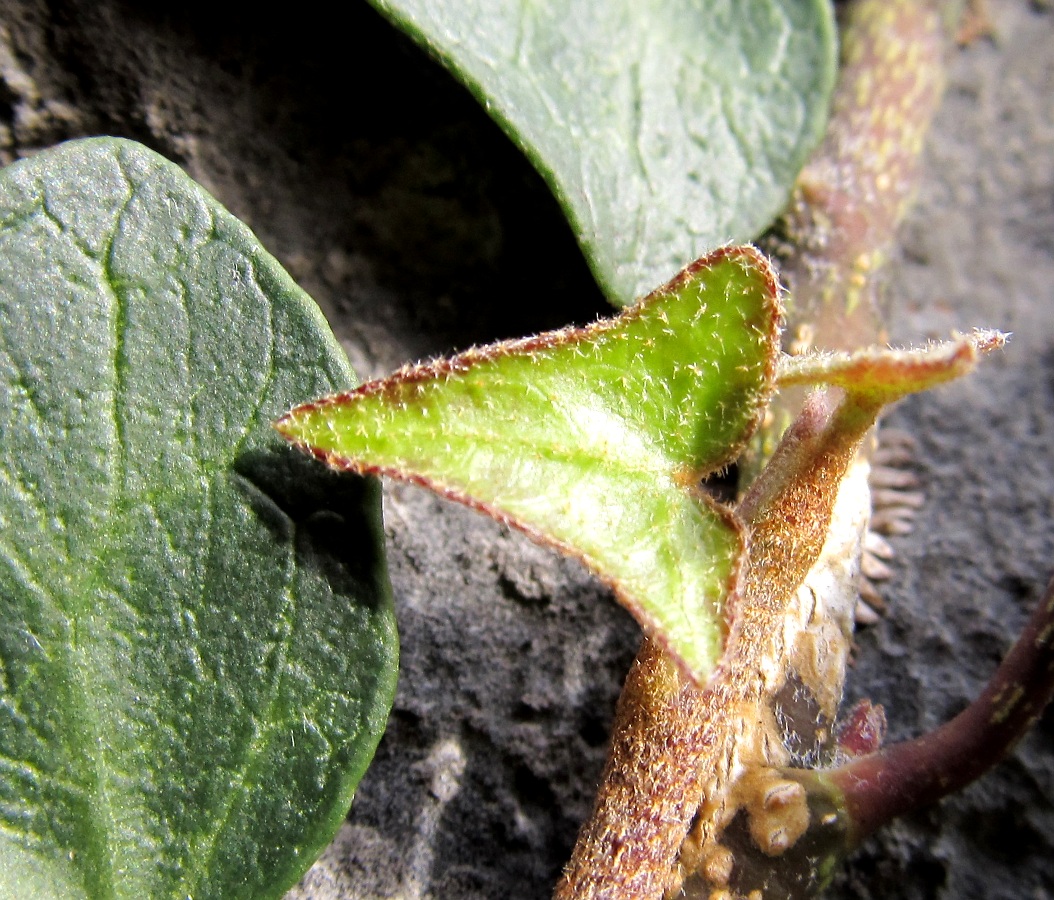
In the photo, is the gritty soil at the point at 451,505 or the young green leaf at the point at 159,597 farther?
the gritty soil at the point at 451,505

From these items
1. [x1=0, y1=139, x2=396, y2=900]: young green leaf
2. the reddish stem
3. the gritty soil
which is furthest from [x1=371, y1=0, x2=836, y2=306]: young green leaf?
the reddish stem

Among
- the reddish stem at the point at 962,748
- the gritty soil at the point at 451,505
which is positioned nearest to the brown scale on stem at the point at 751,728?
the reddish stem at the point at 962,748

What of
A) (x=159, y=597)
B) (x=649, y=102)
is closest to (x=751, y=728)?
(x=159, y=597)

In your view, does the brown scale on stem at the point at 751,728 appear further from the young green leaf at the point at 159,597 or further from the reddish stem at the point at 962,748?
the young green leaf at the point at 159,597

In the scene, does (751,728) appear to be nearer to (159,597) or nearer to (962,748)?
(962,748)

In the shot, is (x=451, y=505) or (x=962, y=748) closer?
(x=962, y=748)

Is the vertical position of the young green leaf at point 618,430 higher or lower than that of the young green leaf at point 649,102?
lower
